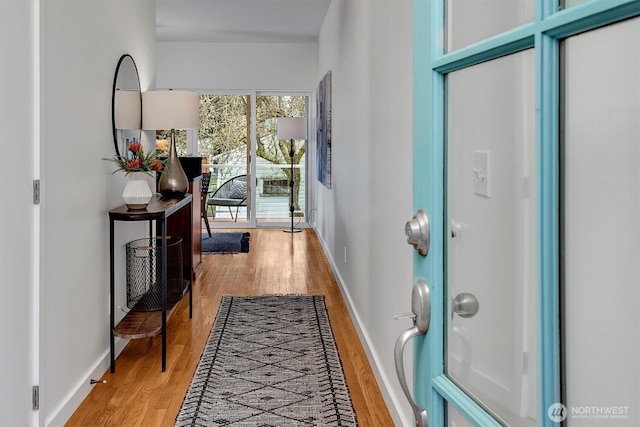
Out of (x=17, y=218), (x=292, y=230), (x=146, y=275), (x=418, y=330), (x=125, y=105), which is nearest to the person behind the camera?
(x=418, y=330)

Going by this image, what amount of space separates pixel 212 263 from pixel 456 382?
535 centimetres

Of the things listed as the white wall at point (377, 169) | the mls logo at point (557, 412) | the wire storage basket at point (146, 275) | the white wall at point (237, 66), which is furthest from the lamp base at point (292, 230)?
the mls logo at point (557, 412)

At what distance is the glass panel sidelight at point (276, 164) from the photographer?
28.7 ft

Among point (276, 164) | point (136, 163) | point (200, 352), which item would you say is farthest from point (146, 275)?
point (276, 164)

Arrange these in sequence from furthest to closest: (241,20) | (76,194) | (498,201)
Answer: (241,20)
(76,194)
(498,201)

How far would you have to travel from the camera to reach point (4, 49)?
1.86 metres

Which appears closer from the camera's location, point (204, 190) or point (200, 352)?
point (200, 352)

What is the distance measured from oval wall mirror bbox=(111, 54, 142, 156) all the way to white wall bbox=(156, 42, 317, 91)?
492 cm

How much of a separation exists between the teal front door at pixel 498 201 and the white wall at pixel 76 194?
1.70 metres

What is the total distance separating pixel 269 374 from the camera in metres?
3.03

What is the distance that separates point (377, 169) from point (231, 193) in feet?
19.3

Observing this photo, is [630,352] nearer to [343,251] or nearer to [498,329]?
[498,329]

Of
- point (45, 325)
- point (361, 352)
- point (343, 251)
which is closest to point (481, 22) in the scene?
point (45, 325)

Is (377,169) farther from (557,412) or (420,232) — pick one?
(557,412)
